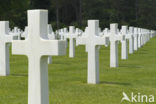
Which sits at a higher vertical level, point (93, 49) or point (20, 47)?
point (20, 47)

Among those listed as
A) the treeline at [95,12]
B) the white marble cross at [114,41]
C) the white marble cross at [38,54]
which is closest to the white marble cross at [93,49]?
the white marble cross at [114,41]

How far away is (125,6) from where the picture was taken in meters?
87.9

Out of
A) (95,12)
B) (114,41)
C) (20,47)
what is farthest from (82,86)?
(95,12)

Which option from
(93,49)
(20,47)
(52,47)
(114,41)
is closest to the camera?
(52,47)

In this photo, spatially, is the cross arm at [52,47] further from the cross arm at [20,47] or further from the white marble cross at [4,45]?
the white marble cross at [4,45]

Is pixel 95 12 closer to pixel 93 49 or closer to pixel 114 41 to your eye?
pixel 114 41

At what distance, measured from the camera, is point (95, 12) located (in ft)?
262

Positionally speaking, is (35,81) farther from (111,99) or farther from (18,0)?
(18,0)

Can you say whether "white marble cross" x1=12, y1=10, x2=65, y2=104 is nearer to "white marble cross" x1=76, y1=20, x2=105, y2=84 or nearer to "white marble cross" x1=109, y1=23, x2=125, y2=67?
"white marble cross" x1=76, y1=20, x2=105, y2=84

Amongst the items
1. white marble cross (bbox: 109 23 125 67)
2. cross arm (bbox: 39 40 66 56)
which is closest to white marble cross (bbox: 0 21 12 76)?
white marble cross (bbox: 109 23 125 67)

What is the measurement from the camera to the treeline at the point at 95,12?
65.6m

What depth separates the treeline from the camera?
65594 mm

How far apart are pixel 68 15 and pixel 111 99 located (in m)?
68.4

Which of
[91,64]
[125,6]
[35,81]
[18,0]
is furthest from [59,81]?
[125,6]
